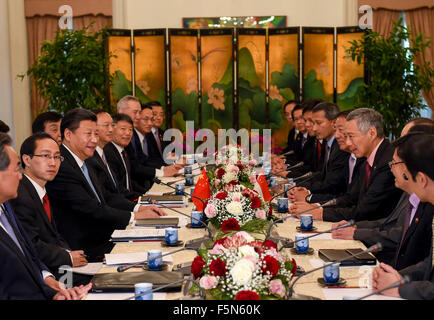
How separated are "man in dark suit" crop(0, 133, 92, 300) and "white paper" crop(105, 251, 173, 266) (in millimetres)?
287

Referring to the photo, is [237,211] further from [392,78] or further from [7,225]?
[392,78]

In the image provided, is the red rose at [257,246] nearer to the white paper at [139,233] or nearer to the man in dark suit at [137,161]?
the white paper at [139,233]

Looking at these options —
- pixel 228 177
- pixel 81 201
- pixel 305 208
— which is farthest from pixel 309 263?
pixel 81 201

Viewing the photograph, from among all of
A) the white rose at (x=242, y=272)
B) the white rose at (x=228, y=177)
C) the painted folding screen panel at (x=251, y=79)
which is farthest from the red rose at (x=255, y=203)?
the painted folding screen panel at (x=251, y=79)

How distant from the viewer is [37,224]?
10.7 ft

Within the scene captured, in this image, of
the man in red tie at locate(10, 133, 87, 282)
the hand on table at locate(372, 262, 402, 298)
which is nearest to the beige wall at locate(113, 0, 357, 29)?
the man in red tie at locate(10, 133, 87, 282)

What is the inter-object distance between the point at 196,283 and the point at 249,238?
0.96 ft

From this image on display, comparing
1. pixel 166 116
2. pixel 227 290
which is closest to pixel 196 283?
pixel 227 290

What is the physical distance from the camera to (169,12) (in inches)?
407

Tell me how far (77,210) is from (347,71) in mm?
5893

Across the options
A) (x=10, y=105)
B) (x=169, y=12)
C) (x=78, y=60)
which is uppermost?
(x=169, y=12)
